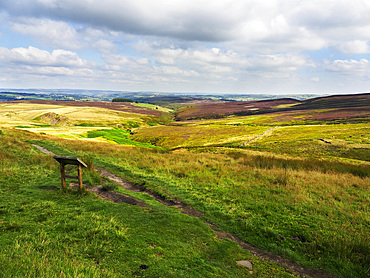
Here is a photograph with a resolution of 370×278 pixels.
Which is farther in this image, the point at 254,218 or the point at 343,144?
the point at 343,144

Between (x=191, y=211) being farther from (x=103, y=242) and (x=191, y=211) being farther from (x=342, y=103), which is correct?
(x=342, y=103)

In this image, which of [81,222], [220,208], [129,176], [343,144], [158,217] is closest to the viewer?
[81,222]

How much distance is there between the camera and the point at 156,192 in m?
16.1

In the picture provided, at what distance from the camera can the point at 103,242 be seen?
26.2 feet

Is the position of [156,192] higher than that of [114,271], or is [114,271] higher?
[114,271]

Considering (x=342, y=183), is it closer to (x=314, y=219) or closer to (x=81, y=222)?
(x=314, y=219)

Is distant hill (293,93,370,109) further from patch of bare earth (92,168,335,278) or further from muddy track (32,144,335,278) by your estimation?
patch of bare earth (92,168,335,278)

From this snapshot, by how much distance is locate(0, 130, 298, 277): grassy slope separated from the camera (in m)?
6.34

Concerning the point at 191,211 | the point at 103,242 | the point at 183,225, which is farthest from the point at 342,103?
the point at 103,242

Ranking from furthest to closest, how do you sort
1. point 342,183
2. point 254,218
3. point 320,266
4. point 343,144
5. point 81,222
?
point 343,144, point 342,183, point 254,218, point 81,222, point 320,266

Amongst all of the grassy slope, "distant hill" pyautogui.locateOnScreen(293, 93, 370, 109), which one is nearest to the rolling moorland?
the grassy slope

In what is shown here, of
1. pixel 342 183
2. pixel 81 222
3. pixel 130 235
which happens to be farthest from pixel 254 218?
pixel 342 183

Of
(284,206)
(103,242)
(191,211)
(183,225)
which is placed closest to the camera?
(103,242)

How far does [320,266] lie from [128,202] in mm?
10806
